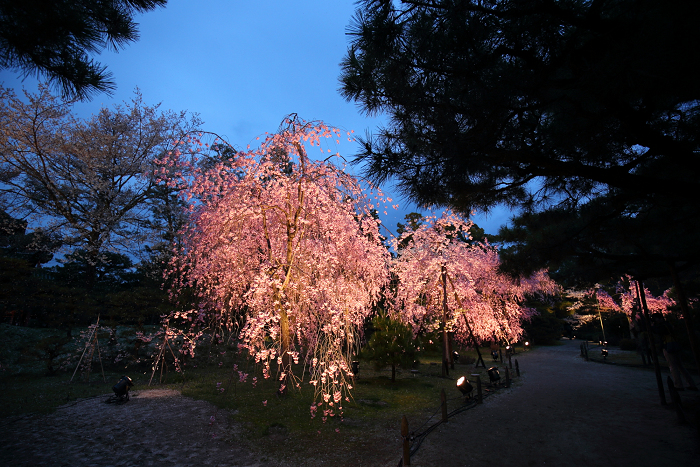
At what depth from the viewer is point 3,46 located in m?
3.27

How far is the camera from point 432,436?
246 inches

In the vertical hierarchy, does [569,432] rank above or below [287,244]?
below

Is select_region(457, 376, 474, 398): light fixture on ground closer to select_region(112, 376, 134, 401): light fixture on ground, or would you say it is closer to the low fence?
the low fence

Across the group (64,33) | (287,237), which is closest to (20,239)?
(287,237)

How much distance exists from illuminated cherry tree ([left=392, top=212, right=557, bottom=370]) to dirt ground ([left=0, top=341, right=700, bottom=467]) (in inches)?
220

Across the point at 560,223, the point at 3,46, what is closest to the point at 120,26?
the point at 3,46

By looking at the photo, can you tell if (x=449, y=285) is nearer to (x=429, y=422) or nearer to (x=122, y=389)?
(x=429, y=422)

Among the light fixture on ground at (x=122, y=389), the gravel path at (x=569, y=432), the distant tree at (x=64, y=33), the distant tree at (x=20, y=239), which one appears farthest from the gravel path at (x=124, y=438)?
the distant tree at (x=20, y=239)

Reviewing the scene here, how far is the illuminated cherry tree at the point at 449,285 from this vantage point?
13602mm

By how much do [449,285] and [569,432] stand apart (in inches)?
360

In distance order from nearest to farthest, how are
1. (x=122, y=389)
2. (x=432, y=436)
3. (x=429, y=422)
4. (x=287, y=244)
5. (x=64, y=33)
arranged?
(x=64, y=33), (x=432, y=436), (x=429, y=422), (x=122, y=389), (x=287, y=244)

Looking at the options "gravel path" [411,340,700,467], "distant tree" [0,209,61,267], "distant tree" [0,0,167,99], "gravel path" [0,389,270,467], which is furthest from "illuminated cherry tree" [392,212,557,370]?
"distant tree" [0,209,61,267]

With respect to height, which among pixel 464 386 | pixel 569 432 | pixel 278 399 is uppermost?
pixel 464 386

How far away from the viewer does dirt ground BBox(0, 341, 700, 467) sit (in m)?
4.89
